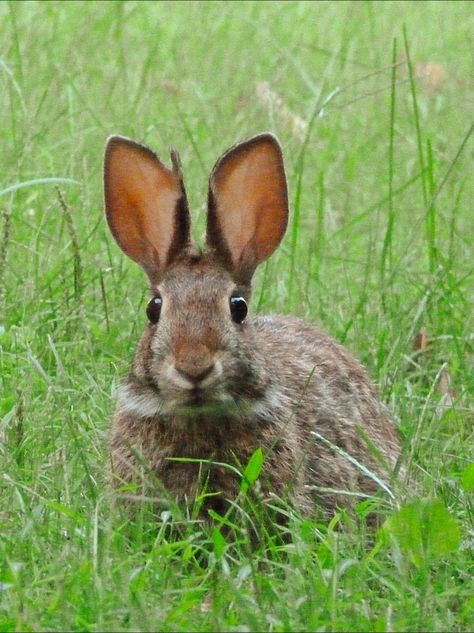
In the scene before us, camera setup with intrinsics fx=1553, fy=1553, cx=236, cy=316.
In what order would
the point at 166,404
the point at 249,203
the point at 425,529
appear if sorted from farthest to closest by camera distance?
the point at 249,203 < the point at 166,404 < the point at 425,529

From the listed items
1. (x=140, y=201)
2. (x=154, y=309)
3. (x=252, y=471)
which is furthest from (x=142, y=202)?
(x=252, y=471)

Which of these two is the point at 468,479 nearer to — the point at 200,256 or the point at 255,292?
the point at 200,256

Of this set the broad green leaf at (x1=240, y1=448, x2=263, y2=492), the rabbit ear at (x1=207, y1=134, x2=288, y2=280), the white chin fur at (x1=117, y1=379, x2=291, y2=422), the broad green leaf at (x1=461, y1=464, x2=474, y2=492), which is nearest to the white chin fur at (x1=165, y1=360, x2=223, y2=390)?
the white chin fur at (x1=117, y1=379, x2=291, y2=422)

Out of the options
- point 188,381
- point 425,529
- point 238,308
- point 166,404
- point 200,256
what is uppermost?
point 200,256

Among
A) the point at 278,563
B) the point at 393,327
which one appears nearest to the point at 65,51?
the point at 393,327

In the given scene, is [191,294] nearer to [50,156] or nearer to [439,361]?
[439,361]

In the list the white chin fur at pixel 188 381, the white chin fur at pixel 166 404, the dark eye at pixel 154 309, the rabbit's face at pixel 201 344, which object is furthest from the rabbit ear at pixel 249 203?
the white chin fur at pixel 188 381
